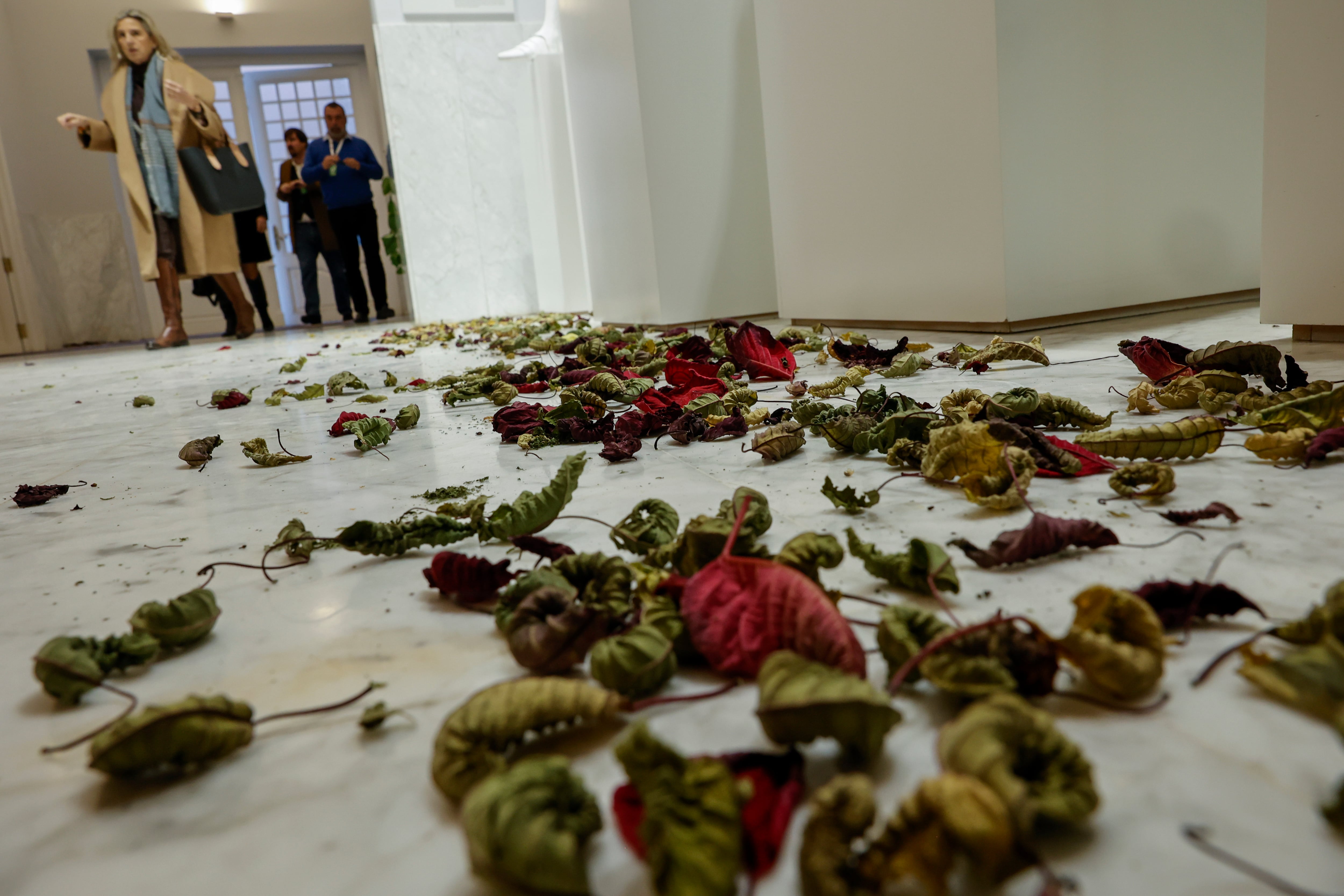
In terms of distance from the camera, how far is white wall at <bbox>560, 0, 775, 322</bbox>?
4648mm

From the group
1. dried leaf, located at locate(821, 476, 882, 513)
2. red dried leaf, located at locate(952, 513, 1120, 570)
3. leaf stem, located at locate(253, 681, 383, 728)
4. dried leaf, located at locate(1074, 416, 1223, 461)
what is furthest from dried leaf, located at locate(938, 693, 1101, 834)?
dried leaf, located at locate(1074, 416, 1223, 461)

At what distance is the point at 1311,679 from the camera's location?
627mm

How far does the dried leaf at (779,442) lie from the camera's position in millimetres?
1556

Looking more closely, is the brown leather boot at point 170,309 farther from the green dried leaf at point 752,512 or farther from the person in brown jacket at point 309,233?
the green dried leaf at point 752,512

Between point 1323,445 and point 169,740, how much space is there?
1331 millimetres

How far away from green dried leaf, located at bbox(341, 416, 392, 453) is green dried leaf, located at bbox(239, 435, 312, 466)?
11 cm

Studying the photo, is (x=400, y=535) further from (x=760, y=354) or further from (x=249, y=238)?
(x=249, y=238)

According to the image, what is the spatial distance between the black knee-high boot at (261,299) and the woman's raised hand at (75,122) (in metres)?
1.70

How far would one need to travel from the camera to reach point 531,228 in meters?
8.73

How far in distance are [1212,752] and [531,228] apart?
860 centimetres

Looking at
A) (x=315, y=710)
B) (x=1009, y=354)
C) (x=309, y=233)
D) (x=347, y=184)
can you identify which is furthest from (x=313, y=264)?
(x=315, y=710)

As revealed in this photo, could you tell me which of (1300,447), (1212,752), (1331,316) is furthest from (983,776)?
(1331,316)

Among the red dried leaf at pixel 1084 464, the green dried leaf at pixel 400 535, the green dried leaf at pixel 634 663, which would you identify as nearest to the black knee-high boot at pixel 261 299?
the green dried leaf at pixel 400 535

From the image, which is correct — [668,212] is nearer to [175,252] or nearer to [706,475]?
[706,475]
